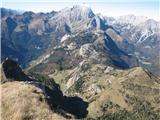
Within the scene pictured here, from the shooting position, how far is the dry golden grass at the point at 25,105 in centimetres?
9494

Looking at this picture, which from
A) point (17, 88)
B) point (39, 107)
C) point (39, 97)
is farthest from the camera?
point (17, 88)

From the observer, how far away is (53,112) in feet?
322

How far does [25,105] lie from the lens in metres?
99.9

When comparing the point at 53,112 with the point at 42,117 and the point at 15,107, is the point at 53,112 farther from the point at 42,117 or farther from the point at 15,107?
the point at 15,107

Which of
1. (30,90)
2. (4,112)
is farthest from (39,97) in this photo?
(4,112)

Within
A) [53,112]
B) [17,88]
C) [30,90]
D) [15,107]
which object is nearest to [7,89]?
[17,88]

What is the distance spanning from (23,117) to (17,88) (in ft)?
85.0

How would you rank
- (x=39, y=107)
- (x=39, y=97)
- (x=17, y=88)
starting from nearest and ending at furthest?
1. (x=39, y=107)
2. (x=39, y=97)
3. (x=17, y=88)

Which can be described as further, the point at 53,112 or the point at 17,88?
the point at 17,88

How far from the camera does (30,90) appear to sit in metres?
114

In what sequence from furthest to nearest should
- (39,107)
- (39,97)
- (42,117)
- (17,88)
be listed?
(17,88)
(39,97)
(39,107)
(42,117)

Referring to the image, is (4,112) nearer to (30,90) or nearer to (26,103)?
(26,103)

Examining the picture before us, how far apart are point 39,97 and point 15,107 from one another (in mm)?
10244

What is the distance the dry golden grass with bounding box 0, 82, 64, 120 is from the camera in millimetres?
94938
